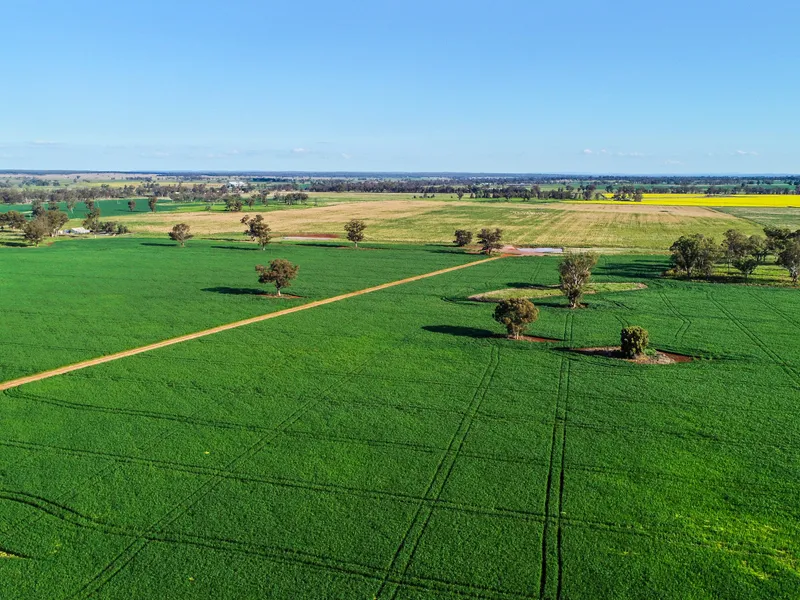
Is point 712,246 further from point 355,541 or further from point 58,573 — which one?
point 58,573

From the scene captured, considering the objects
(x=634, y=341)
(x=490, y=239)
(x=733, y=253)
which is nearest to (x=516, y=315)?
(x=634, y=341)

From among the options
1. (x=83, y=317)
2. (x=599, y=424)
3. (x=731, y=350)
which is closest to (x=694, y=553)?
(x=599, y=424)

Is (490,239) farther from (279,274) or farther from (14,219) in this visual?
(14,219)

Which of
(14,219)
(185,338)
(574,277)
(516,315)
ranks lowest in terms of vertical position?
(185,338)

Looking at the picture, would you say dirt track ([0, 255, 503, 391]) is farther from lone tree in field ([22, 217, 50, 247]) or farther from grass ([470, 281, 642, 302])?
lone tree in field ([22, 217, 50, 247])

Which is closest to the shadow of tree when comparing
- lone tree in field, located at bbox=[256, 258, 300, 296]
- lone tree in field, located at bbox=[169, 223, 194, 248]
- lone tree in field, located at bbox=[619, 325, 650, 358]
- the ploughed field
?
lone tree in field, located at bbox=[256, 258, 300, 296]

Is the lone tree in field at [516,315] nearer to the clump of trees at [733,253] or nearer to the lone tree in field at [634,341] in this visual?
the lone tree in field at [634,341]
